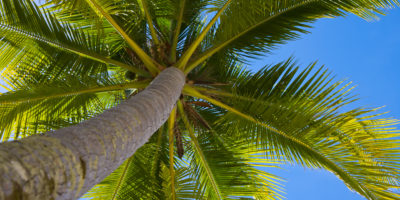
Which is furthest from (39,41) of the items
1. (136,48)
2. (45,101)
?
(136,48)

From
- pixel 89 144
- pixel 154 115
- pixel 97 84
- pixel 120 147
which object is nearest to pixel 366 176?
pixel 154 115

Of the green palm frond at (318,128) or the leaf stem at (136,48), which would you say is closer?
the green palm frond at (318,128)

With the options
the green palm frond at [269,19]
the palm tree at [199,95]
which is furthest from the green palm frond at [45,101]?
the green palm frond at [269,19]

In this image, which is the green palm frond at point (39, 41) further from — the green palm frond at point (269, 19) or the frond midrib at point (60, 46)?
the green palm frond at point (269, 19)

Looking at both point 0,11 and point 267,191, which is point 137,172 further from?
point 0,11

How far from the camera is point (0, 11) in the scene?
439 cm

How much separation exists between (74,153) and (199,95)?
3222 mm

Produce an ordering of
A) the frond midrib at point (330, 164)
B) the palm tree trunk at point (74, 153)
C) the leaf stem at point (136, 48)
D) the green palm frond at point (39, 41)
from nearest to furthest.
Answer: the palm tree trunk at point (74, 153), the frond midrib at point (330, 164), the leaf stem at point (136, 48), the green palm frond at point (39, 41)

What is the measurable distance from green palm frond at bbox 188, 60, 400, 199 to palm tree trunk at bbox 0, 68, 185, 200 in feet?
6.32

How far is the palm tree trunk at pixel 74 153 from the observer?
4.67 ft

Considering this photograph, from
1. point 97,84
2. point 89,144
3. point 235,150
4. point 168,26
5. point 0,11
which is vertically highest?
point 168,26

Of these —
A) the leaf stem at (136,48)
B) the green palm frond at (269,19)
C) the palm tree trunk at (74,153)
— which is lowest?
the palm tree trunk at (74,153)

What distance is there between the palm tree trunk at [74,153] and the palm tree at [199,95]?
0.22 feet

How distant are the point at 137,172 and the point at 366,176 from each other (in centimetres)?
349
